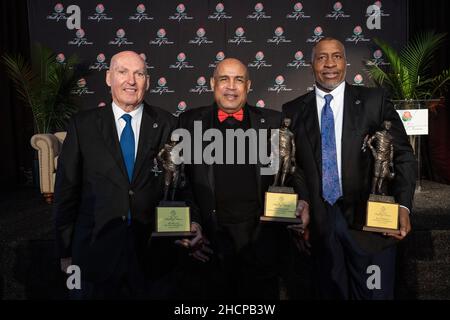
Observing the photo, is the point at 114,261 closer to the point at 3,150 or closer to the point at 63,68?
the point at 63,68

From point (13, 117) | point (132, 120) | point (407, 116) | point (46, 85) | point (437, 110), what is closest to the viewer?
point (132, 120)

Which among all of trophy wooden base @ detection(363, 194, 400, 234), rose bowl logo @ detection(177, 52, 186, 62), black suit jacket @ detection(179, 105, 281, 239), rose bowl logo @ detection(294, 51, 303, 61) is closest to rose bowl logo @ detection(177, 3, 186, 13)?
rose bowl logo @ detection(177, 52, 186, 62)

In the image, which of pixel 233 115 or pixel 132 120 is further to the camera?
pixel 233 115

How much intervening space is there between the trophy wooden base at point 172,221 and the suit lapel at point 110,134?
0.23 metres

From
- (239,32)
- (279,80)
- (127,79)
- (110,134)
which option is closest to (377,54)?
(279,80)

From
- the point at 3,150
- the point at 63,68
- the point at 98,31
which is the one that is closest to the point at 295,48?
A: the point at 98,31

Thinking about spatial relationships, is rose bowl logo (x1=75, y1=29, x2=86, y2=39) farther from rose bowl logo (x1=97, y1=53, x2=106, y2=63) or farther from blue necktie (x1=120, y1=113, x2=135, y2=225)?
blue necktie (x1=120, y1=113, x2=135, y2=225)

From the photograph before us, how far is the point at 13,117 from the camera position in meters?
6.93

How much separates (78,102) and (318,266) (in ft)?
17.8

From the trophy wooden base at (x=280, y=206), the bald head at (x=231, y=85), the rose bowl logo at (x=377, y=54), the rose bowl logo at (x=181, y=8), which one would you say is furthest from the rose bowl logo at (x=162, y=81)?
the trophy wooden base at (x=280, y=206)

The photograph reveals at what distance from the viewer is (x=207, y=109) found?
2.29 metres

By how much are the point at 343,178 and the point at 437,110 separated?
5312 millimetres

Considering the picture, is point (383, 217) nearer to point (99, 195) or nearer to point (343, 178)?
point (343, 178)

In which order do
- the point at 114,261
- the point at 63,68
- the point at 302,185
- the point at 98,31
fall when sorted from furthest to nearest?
1. the point at 98,31
2. the point at 63,68
3. the point at 302,185
4. the point at 114,261
